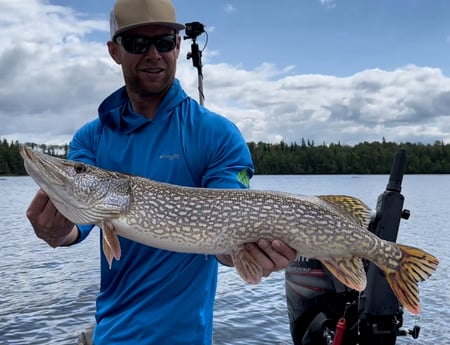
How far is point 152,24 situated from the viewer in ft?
9.52

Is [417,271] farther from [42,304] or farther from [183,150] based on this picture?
[42,304]

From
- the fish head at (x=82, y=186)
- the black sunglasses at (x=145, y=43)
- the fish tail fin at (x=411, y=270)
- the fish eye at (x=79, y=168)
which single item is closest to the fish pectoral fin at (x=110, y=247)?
the fish head at (x=82, y=186)

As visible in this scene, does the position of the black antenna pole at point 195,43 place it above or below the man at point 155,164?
above

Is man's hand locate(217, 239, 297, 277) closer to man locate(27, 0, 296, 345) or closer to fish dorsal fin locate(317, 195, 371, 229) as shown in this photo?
man locate(27, 0, 296, 345)

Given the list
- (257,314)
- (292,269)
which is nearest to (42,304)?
(257,314)

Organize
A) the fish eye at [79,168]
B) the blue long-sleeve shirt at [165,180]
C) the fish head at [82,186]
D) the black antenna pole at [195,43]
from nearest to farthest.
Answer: the blue long-sleeve shirt at [165,180] → the fish head at [82,186] → the fish eye at [79,168] → the black antenna pole at [195,43]

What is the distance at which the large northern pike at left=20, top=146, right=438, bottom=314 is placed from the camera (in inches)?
111

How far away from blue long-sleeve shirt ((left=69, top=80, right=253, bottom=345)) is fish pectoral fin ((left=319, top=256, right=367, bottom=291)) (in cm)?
70

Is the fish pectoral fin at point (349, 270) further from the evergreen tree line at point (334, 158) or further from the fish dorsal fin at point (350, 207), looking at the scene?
the evergreen tree line at point (334, 158)

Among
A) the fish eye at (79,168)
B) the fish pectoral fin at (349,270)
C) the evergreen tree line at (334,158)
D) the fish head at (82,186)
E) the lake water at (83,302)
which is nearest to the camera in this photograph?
the fish head at (82,186)

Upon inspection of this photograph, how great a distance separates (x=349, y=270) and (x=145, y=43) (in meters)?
1.75

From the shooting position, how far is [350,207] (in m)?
3.13

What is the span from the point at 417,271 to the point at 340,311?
1.98 meters

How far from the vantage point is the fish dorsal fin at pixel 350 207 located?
10.1ft
